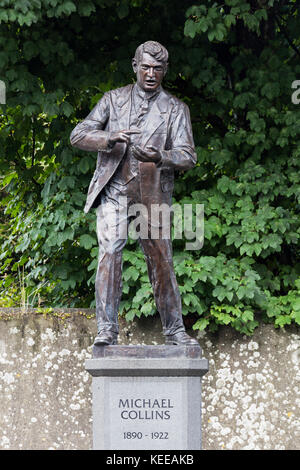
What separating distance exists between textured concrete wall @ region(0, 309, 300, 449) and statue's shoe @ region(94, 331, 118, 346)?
7.09 feet

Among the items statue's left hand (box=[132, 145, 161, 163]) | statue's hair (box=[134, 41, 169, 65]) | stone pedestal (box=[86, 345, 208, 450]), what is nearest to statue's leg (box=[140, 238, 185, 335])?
stone pedestal (box=[86, 345, 208, 450])

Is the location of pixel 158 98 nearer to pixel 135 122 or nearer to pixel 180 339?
pixel 135 122

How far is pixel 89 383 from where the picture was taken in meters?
8.23

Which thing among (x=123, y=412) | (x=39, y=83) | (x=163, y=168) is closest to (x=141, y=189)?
(x=163, y=168)

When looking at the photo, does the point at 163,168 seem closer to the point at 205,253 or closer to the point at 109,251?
the point at 109,251

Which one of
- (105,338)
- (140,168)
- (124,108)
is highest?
(124,108)

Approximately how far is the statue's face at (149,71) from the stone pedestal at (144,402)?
1.86m

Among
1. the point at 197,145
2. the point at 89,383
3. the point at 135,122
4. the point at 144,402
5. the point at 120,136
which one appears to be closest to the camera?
the point at 144,402

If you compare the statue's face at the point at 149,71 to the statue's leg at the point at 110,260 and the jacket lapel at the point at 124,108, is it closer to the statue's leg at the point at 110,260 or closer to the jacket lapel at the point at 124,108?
the jacket lapel at the point at 124,108

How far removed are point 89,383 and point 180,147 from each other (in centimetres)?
283

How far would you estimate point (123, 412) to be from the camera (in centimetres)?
598

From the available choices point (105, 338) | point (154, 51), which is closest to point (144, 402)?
point (105, 338)

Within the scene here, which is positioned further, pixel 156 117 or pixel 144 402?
pixel 156 117

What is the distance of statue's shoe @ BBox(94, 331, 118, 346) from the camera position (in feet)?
19.7
